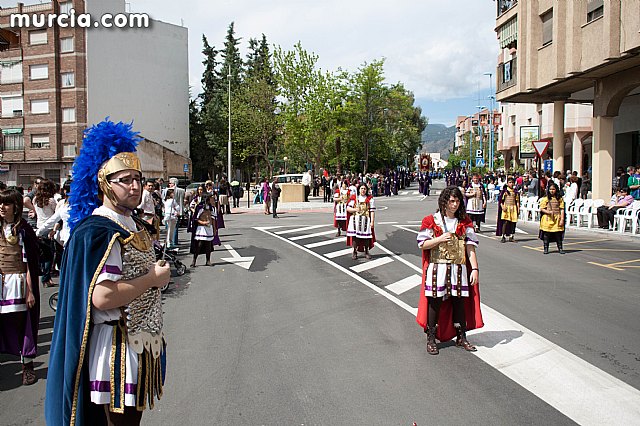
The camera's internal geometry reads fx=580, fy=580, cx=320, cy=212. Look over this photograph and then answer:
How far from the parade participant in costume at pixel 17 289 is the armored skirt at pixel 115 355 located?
3387 millimetres

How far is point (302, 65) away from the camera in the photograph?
46.0 meters

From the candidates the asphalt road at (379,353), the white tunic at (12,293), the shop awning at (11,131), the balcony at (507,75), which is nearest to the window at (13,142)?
the shop awning at (11,131)

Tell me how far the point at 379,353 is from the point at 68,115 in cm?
4943

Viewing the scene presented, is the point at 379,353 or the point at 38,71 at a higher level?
the point at 38,71

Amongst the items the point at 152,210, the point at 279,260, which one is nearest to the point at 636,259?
the point at 279,260

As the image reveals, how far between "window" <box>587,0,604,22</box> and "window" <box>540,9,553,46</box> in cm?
307

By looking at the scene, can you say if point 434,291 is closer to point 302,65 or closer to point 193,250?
point 193,250

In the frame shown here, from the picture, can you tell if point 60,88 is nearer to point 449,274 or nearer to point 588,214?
point 588,214

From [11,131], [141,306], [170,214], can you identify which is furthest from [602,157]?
[11,131]

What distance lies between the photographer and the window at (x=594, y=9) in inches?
824

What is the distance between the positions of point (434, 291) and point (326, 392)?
1.86 meters

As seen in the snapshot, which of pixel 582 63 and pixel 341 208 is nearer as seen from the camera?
pixel 341 208

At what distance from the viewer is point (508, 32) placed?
105ft

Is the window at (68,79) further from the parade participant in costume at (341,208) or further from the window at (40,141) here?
the parade participant in costume at (341,208)
